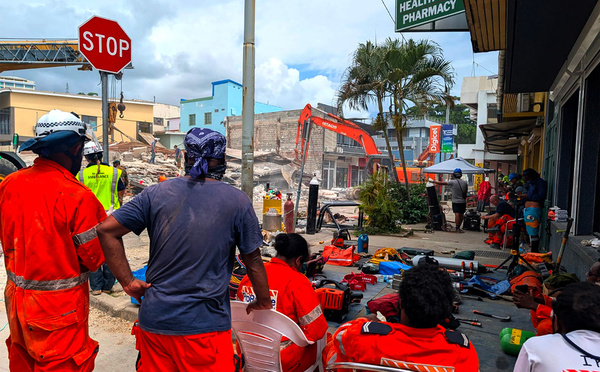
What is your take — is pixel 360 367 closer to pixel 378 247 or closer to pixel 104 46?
pixel 104 46

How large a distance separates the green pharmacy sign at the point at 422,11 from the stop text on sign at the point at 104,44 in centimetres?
473

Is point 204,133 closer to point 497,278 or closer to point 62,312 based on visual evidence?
point 62,312

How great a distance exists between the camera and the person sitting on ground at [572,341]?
1536 millimetres

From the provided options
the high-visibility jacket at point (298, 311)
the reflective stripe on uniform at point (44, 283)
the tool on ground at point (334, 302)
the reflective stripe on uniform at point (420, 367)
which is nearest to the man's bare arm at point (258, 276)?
the high-visibility jacket at point (298, 311)

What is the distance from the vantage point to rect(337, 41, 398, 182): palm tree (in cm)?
1399

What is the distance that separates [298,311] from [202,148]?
113cm

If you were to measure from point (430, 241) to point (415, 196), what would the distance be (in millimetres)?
4597

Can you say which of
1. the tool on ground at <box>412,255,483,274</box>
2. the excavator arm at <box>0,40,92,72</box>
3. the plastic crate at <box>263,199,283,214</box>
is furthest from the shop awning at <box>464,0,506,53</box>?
the excavator arm at <box>0,40,92,72</box>

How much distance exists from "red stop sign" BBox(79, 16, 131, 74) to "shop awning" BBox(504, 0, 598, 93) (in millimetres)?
4705

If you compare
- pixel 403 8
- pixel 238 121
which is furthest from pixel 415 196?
pixel 238 121

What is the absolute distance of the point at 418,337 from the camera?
185 centimetres

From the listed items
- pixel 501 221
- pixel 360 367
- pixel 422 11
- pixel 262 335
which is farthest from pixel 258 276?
pixel 501 221

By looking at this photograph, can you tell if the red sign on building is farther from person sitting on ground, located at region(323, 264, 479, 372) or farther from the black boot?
person sitting on ground, located at region(323, 264, 479, 372)

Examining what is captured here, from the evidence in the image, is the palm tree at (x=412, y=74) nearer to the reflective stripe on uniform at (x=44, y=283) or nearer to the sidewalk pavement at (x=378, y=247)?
the sidewalk pavement at (x=378, y=247)
